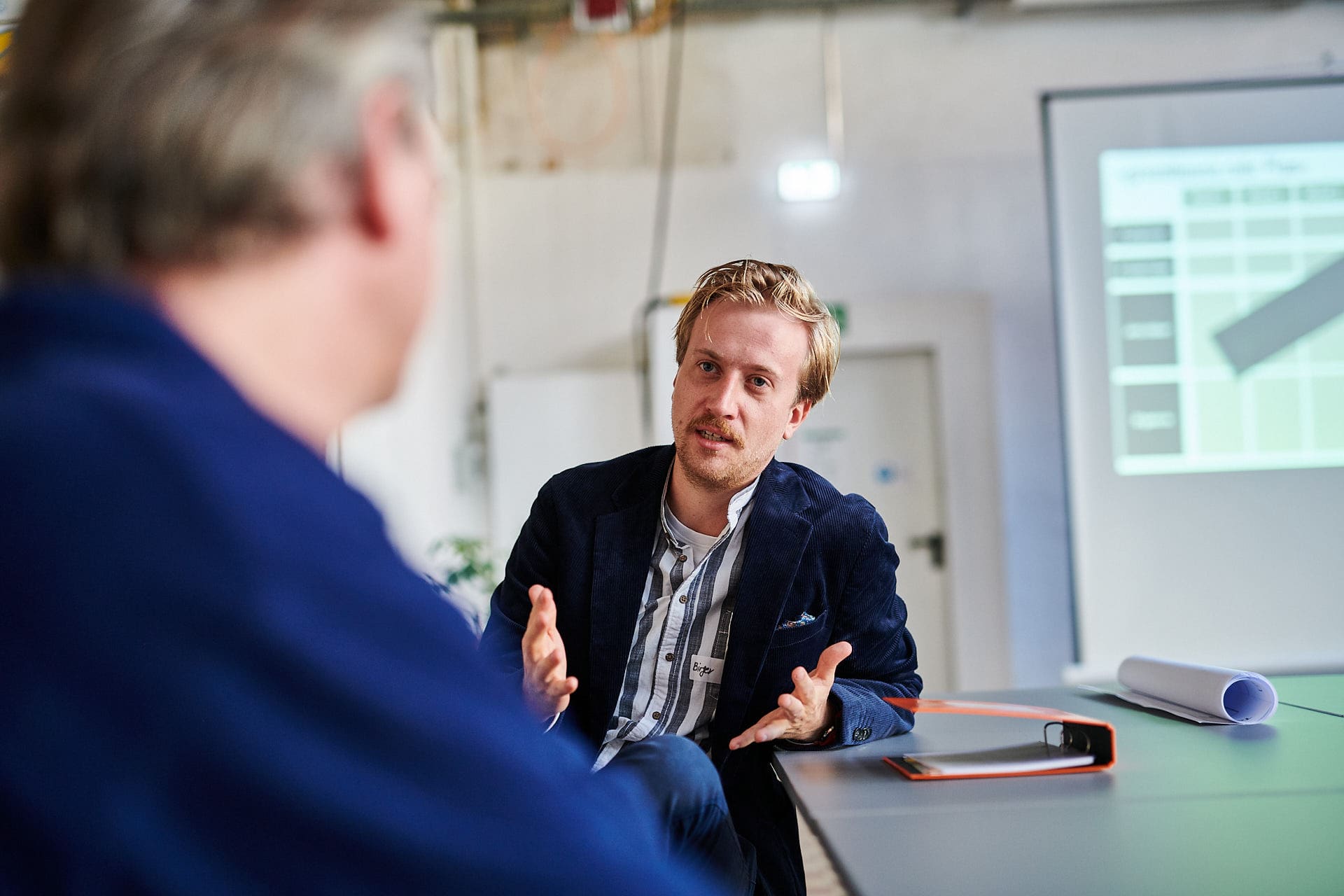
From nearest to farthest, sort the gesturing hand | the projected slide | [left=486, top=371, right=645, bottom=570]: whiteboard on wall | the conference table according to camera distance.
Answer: the conference table < the gesturing hand < the projected slide < [left=486, top=371, right=645, bottom=570]: whiteboard on wall

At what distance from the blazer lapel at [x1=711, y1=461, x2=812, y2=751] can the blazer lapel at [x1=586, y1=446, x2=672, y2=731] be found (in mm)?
145

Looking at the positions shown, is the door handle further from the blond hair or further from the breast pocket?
the breast pocket

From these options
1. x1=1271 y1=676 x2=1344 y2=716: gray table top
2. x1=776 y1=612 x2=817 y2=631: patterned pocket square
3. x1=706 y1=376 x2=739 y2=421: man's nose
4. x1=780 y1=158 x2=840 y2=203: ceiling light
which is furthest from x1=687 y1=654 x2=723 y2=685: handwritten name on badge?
x1=780 y1=158 x2=840 y2=203: ceiling light

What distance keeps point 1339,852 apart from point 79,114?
3.13ft

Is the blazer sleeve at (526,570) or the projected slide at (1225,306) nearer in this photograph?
the blazer sleeve at (526,570)

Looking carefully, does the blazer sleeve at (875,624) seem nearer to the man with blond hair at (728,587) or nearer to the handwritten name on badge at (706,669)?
the man with blond hair at (728,587)

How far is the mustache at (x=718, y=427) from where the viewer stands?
4.96ft

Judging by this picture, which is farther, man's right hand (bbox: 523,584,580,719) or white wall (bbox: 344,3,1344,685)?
A: white wall (bbox: 344,3,1344,685)

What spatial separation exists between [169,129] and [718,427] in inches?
45.6

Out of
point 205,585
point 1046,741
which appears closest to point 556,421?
point 1046,741

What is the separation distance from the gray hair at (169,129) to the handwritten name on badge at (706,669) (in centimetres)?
112

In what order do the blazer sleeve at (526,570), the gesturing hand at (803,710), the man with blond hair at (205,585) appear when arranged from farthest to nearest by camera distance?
the blazer sleeve at (526,570) < the gesturing hand at (803,710) < the man with blond hair at (205,585)

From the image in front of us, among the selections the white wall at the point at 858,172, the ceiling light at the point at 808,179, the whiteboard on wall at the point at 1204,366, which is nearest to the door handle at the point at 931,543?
the white wall at the point at 858,172

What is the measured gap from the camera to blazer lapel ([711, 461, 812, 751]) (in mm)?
1374
